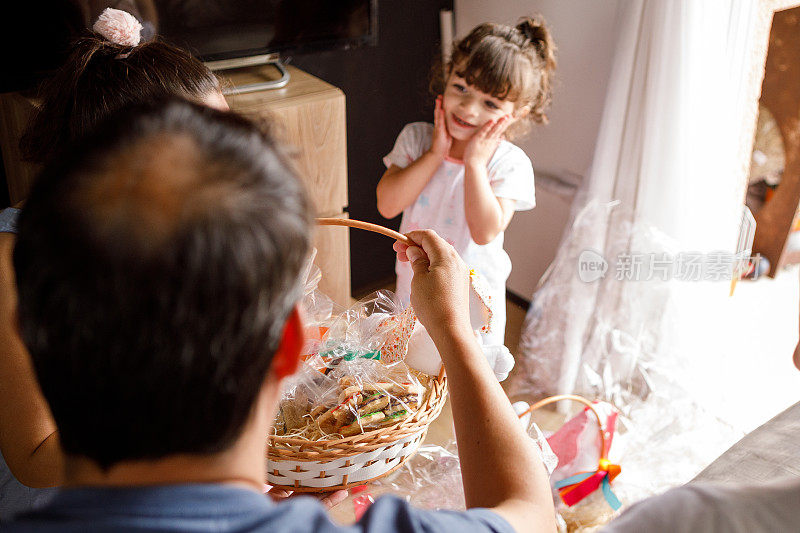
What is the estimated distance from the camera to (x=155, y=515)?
0.47 m

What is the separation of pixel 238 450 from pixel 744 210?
6.13 feet

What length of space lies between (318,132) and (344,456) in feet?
3.57

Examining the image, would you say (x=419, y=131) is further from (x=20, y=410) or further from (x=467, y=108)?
(x=20, y=410)

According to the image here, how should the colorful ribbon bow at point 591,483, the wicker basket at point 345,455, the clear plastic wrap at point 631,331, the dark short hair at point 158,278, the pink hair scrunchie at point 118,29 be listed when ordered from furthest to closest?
the clear plastic wrap at point 631,331 < the colorful ribbon bow at point 591,483 < the pink hair scrunchie at point 118,29 < the wicker basket at point 345,455 < the dark short hair at point 158,278

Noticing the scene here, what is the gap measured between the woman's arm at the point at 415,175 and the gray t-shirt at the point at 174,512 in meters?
1.31

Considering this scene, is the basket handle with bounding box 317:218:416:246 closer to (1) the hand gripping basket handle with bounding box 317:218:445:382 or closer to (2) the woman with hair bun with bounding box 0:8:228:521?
(1) the hand gripping basket handle with bounding box 317:218:445:382

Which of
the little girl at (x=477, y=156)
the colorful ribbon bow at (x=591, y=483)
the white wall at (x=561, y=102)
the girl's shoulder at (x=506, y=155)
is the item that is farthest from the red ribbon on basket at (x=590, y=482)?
the white wall at (x=561, y=102)

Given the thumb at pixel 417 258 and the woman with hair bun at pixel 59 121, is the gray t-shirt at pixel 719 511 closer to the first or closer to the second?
the thumb at pixel 417 258

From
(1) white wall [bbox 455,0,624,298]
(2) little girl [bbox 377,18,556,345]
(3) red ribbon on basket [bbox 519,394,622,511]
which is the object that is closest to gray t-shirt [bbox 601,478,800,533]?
(3) red ribbon on basket [bbox 519,394,622,511]

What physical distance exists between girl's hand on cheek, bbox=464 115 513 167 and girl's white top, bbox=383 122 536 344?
0.06 m

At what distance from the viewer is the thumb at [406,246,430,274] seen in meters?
0.95

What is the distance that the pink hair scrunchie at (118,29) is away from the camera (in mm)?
1110

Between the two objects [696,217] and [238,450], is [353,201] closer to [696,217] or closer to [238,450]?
[696,217]

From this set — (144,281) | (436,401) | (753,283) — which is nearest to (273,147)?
A: (144,281)
